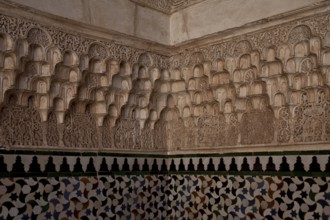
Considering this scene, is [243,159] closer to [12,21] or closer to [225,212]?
[225,212]

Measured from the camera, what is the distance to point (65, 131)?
113 inches

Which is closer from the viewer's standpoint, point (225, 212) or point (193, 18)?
point (225, 212)

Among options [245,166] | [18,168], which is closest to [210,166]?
[245,166]

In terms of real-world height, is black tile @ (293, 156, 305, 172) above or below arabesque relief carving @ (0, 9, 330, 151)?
below

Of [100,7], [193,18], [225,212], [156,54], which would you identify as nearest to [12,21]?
[100,7]

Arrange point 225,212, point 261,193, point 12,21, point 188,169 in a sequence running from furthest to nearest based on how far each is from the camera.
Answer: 1. point 188,169
2. point 225,212
3. point 261,193
4. point 12,21

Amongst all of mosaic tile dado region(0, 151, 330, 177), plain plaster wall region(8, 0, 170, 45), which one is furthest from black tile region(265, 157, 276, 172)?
plain plaster wall region(8, 0, 170, 45)

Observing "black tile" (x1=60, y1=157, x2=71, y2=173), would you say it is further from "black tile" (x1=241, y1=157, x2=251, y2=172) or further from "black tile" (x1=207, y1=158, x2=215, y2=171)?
"black tile" (x1=241, y1=157, x2=251, y2=172)

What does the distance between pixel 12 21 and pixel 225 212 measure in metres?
1.96

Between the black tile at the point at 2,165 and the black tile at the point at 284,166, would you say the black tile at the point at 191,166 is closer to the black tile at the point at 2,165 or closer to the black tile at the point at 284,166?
the black tile at the point at 284,166

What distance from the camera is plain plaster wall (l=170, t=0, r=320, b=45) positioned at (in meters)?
2.81

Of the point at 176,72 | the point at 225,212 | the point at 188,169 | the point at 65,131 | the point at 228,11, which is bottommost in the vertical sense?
the point at 225,212

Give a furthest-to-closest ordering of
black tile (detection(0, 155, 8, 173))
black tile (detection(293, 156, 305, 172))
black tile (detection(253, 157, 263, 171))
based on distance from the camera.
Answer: black tile (detection(253, 157, 263, 171))
black tile (detection(293, 156, 305, 172))
black tile (detection(0, 155, 8, 173))

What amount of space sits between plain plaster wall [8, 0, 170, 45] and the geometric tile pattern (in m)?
1.11
